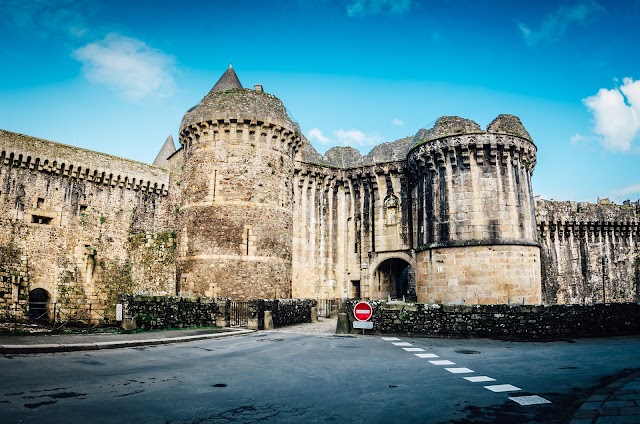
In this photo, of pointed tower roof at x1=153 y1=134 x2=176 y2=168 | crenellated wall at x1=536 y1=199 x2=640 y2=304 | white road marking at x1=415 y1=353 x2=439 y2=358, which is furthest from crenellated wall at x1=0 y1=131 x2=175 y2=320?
crenellated wall at x1=536 y1=199 x2=640 y2=304

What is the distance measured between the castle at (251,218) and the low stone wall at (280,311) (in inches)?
72.8

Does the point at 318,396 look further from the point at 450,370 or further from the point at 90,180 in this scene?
the point at 90,180

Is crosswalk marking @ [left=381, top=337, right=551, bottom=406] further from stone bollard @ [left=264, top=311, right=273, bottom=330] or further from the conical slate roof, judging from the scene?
the conical slate roof

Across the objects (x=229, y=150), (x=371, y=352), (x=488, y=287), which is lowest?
(x=371, y=352)

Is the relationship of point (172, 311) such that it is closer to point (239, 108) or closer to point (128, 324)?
point (128, 324)

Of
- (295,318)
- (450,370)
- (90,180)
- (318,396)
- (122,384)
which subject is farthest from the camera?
(90,180)

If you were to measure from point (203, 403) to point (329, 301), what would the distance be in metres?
21.7

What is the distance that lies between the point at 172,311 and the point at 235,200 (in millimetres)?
7821

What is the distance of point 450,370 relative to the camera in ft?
26.7

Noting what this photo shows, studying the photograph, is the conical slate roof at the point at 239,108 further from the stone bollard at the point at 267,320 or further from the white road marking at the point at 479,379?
the white road marking at the point at 479,379

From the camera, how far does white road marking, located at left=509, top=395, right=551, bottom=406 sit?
568 cm

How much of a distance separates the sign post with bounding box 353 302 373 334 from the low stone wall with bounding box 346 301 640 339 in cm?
73

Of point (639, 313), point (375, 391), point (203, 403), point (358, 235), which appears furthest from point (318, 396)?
point (358, 235)

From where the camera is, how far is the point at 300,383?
6.96 m
